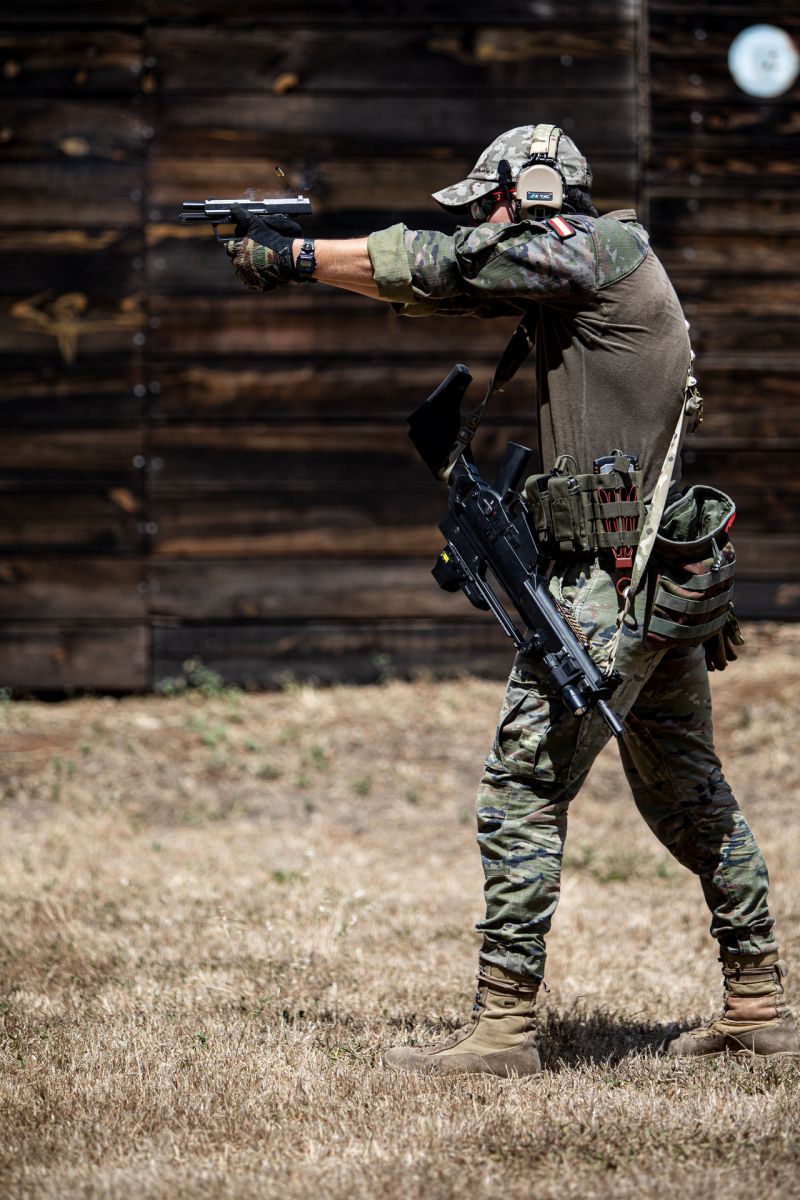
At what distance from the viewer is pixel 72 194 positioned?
7.58 metres

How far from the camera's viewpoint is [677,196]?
25.7 feet

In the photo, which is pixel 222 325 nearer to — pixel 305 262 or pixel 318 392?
pixel 318 392

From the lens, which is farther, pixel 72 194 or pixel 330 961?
pixel 72 194

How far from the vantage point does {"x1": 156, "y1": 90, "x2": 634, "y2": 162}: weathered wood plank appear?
7.62m

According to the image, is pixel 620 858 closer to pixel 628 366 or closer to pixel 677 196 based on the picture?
pixel 628 366

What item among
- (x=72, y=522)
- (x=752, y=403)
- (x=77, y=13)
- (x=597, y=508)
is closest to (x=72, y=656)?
(x=72, y=522)

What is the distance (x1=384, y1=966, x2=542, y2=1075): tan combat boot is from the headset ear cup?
6.39 ft

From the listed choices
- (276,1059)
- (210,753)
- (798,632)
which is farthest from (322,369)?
(276,1059)

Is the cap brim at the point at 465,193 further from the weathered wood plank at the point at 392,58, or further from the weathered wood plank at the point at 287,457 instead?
the weathered wood plank at the point at 392,58

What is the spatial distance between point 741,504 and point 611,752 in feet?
5.93

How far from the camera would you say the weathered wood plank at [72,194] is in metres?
7.57

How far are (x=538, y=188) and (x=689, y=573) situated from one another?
105 cm

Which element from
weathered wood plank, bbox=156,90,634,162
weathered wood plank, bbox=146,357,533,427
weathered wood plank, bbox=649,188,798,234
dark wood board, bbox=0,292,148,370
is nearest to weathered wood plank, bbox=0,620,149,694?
weathered wood plank, bbox=146,357,533,427

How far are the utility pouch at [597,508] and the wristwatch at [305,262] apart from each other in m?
0.79
